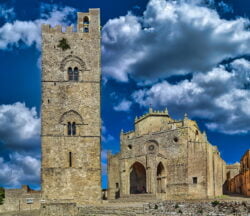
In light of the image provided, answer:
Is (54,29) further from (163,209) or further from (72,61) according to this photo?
(163,209)

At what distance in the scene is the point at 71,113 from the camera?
39062mm

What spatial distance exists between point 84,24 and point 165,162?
16.8 m

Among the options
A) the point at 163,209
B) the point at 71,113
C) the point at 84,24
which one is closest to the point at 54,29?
the point at 84,24

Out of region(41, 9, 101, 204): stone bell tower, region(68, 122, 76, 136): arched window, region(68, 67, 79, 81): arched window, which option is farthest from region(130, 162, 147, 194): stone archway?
region(68, 67, 79, 81): arched window

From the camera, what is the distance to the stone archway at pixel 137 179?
48.1 m

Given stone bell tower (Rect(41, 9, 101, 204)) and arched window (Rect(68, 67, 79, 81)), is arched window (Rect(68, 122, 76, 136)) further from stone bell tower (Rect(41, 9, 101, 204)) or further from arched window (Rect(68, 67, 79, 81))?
arched window (Rect(68, 67, 79, 81))

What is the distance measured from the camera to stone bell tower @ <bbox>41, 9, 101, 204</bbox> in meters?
37.9

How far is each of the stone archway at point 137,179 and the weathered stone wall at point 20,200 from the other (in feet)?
45.0

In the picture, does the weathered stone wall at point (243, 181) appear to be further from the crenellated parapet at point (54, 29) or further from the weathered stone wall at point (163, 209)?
the crenellated parapet at point (54, 29)

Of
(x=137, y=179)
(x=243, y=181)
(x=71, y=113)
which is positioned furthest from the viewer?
(x=137, y=179)

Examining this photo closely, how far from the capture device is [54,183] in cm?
3766

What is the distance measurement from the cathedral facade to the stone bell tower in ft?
23.3

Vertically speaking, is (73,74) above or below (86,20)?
below

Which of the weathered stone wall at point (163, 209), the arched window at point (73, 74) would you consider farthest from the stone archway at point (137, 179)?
the weathered stone wall at point (163, 209)
